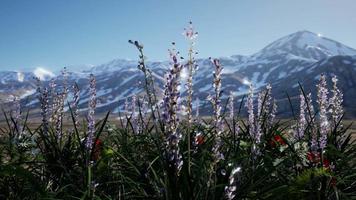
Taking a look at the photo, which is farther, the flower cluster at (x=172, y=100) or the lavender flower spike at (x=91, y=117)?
the lavender flower spike at (x=91, y=117)

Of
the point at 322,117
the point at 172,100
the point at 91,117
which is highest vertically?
the point at 172,100

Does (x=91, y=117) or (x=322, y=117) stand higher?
(x=91, y=117)

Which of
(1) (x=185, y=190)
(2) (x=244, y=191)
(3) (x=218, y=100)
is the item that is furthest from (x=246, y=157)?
(3) (x=218, y=100)

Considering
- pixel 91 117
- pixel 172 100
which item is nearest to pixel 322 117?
pixel 172 100

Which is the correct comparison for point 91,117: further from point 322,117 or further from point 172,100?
point 322,117

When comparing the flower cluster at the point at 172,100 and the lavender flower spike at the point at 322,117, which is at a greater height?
the flower cluster at the point at 172,100

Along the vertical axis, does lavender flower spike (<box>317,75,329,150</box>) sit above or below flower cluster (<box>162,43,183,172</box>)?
below

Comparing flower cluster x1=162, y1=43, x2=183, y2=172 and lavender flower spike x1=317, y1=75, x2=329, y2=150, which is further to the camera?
lavender flower spike x1=317, y1=75, x2=329, y2=150

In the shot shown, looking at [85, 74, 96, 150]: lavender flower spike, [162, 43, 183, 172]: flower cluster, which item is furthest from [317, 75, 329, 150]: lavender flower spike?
[85, 74, 96, 150]: lavender flower spike

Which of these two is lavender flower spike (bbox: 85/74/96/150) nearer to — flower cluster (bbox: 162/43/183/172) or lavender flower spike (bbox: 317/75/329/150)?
flower cluster (bbox: 162/43/183/172)

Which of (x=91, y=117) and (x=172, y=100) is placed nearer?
(x=172, y=100)

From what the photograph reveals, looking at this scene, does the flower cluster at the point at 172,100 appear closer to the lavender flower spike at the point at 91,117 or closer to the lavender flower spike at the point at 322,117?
the lavender flower spike at the point at 91,117

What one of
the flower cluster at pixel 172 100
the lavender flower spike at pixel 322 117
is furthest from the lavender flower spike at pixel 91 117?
the lavender flower spike at pixel 322 117

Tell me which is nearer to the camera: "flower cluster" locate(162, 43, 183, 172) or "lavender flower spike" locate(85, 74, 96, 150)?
A: "flower cluster" locate(162, 43, 183, 172)
